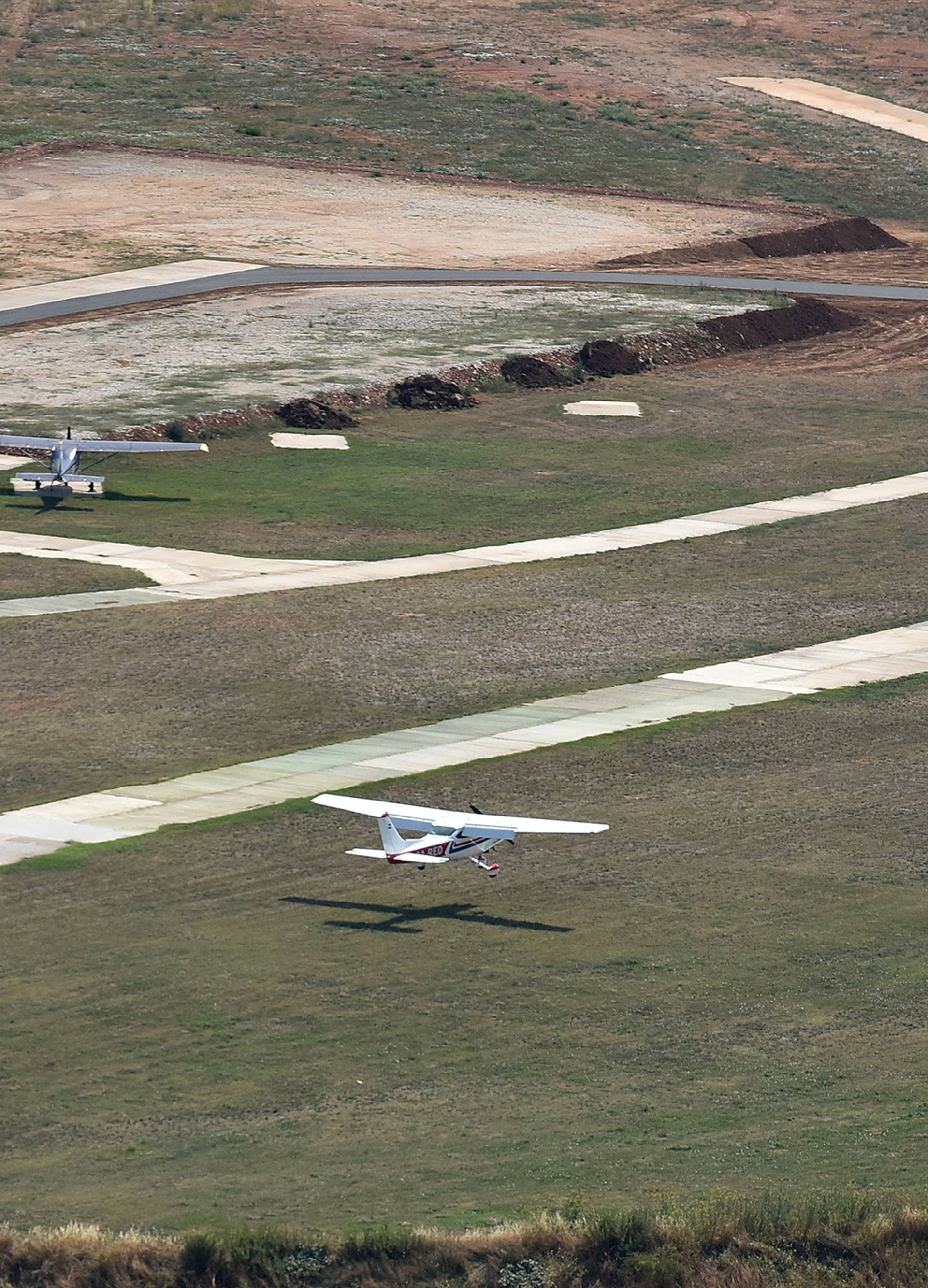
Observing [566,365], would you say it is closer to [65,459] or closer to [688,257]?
[688,257]

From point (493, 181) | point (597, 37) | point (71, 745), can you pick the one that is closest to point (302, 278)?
point (493, 181)

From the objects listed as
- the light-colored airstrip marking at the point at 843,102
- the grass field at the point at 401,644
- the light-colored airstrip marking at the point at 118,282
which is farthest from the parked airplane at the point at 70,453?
the light-colored airstrip marking at the point at 843,102

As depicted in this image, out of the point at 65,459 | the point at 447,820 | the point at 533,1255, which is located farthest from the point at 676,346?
the point at 533,1255

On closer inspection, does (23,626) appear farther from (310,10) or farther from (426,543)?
(310,10)

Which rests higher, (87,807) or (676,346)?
(87,807)

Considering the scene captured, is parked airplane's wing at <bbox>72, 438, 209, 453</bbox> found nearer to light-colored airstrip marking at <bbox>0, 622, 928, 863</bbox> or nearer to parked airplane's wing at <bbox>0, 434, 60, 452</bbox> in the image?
parked airplane's wing at <bbox>0, 434, 60, 452</bbox>

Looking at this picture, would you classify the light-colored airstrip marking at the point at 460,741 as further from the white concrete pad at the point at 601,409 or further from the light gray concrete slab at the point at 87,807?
the white concrete pad at the point at 601,409
